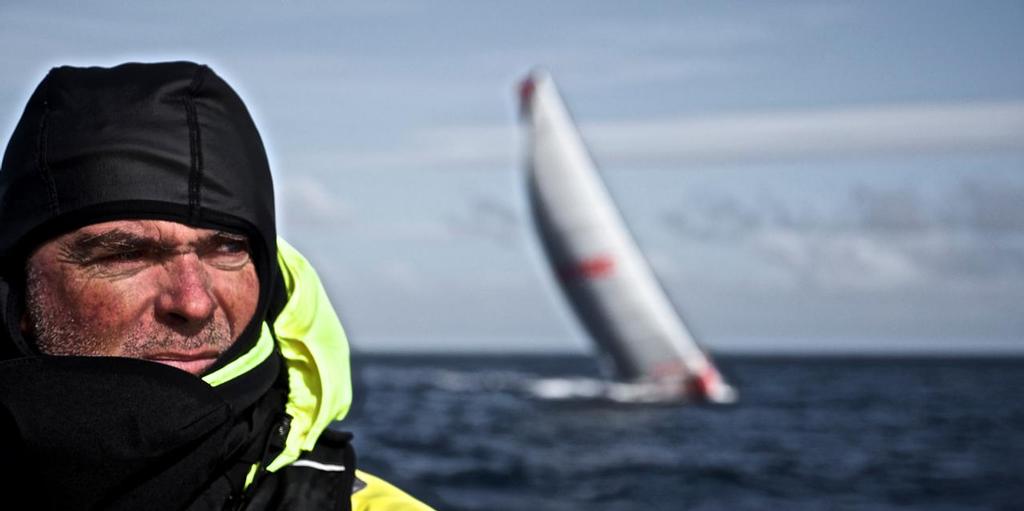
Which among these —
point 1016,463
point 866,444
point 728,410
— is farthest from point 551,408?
point 1016,463

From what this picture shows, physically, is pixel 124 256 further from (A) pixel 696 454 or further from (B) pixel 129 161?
(A) pixel 696 454

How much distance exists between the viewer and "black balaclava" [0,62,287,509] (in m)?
1.74

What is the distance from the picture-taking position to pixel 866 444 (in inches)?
1185

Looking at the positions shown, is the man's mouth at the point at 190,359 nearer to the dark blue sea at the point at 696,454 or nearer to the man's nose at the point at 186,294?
the man's nose at the point at 186,294

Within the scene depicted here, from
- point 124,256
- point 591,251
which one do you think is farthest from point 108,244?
point 591,251

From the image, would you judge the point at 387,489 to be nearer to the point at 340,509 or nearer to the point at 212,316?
the point at 340,509

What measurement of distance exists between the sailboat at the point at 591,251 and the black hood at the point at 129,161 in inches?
1332

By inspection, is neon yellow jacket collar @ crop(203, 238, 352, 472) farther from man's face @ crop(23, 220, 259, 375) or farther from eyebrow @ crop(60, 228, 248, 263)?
eyebrow @ crop(60, 228, 248, 263)

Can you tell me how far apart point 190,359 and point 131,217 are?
242 mm

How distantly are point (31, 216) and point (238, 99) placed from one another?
15.0 inches

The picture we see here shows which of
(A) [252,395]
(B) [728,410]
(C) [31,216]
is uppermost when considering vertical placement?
(C) [31,216]

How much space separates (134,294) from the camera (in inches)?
75.2

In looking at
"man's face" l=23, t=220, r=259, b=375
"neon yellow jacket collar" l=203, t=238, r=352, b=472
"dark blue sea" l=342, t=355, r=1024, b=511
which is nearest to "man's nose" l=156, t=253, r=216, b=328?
"man's face" l=23, t=220, r=259, b=375

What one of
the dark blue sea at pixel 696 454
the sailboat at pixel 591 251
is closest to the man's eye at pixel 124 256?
the dark blue sea at pixel 696 454
